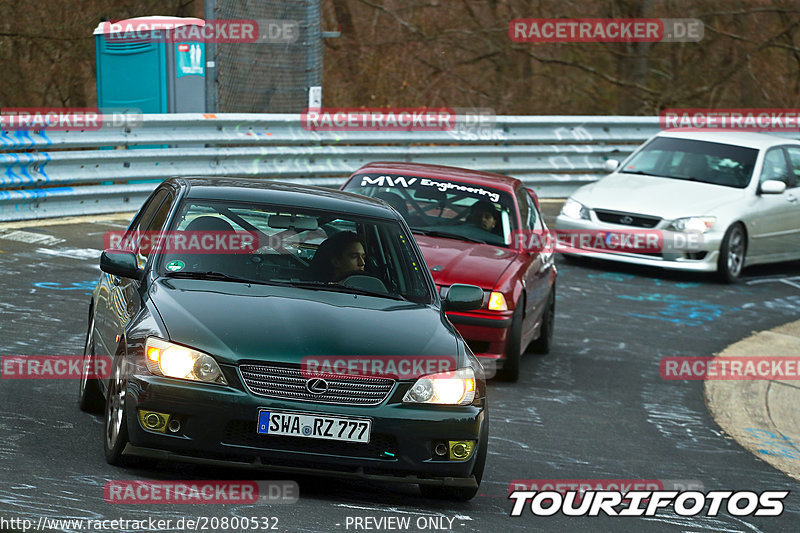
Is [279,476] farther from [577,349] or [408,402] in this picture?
[577,349]

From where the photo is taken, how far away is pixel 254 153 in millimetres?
16703

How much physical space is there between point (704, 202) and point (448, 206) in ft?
18.5

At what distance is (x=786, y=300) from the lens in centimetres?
1488

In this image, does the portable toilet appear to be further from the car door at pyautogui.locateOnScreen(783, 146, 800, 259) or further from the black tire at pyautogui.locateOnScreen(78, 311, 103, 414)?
the black tire at pyautogui.locateOnScreen(78, 311, 103, 414)

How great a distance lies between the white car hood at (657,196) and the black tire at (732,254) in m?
0.36

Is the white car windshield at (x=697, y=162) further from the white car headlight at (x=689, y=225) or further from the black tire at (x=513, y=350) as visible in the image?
the black tire at (x=513, y=350)

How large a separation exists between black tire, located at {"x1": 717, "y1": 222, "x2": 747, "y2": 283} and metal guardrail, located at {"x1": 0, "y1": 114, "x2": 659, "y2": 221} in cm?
508

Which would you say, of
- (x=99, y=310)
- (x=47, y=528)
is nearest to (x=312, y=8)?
(x=99, y=310)

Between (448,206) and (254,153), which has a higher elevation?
(448,206)

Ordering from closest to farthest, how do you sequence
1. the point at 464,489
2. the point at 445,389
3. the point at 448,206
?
the point at 445,389 < the point at 464,489 < the point at 448,206

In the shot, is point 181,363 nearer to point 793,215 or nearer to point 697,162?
point 697,162

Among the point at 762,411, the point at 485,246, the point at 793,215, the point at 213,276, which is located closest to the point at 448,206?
the point at 485,246

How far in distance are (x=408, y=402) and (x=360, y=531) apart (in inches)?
28.4

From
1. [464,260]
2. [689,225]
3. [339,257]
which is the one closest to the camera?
[339,257]
